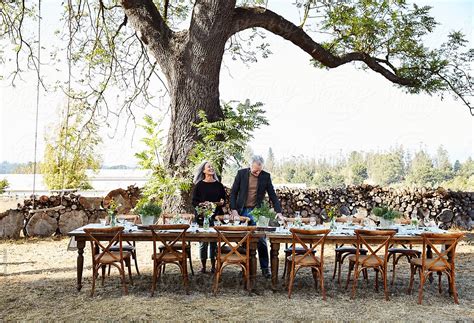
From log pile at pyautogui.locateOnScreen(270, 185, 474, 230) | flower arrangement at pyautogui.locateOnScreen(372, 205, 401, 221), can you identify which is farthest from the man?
log pile at pyautogui.locateOnScreen(270, 185, 474, 230)

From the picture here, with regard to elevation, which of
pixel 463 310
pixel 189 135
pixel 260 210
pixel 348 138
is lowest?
pixel 463 310

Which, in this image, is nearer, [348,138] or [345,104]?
[345,104]

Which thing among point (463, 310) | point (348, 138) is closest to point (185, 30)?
point (463, 310)

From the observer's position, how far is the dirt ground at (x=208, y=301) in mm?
5125

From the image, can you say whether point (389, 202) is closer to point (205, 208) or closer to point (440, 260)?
point (440, 260)

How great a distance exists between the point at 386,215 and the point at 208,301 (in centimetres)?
235

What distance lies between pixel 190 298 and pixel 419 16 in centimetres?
841

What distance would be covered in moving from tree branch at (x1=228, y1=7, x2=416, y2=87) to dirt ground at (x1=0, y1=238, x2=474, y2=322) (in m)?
4.88

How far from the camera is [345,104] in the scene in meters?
22.3

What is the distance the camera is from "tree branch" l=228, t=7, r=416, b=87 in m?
9.95

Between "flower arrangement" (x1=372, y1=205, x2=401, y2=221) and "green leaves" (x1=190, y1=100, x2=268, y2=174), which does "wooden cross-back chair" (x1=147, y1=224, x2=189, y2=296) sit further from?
"green leaves" (x1=190, y1=100, x2=268, y2=174)

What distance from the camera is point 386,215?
6.34 metres

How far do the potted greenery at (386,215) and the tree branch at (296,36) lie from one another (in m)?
4.83

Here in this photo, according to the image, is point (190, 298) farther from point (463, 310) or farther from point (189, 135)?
point (189, 135)
